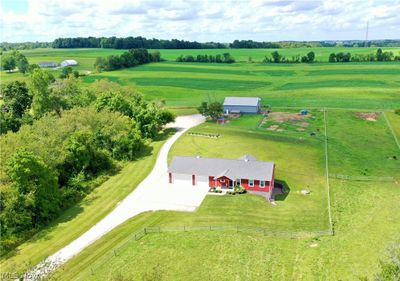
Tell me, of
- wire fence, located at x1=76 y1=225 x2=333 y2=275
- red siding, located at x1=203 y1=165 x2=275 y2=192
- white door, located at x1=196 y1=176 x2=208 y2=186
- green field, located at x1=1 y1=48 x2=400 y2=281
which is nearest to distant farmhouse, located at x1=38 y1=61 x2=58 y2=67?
green field, located at x1=1 y1=48 x2=400 y2=281

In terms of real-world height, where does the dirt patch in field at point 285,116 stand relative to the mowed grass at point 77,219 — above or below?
above

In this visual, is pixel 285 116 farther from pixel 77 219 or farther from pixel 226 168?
pixel 77 219

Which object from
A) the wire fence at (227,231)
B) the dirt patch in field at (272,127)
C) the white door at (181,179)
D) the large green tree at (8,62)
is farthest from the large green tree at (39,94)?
the large green tree at (8,62)

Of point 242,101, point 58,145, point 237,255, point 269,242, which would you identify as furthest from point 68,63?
point 237,255

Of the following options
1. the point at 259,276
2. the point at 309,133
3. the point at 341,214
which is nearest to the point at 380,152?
the point at 309,133

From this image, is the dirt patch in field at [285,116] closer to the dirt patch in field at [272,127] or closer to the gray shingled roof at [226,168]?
the dirt patch in field at [272,127]

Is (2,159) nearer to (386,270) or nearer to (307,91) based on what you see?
(386,270)

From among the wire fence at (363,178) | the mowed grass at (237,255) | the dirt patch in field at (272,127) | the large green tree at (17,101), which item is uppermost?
the large green tree at (17,101)

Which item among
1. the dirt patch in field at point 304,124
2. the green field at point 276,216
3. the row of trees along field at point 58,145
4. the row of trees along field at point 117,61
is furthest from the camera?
the row of trees along field at point 117,61
